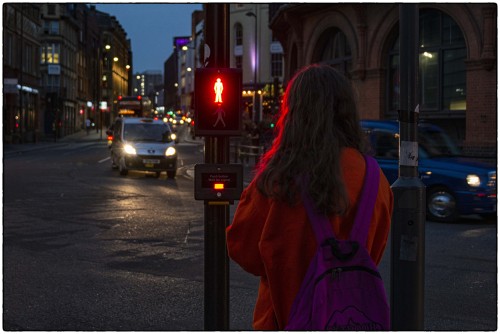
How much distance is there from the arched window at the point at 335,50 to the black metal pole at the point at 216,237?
25.7 m

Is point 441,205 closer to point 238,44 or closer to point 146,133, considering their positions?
point 146,133

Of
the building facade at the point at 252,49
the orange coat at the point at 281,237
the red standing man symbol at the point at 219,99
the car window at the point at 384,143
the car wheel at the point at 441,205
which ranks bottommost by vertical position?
the car wheel at the point at 441,205

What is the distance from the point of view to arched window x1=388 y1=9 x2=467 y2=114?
2512 centimetres

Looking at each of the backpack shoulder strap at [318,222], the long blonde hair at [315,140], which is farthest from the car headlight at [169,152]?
the backpack shoulder strap at [318,222]

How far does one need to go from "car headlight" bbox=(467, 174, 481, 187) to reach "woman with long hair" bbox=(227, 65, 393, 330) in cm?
1025

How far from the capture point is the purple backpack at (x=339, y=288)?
275 cm

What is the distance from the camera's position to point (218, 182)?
4461 mm

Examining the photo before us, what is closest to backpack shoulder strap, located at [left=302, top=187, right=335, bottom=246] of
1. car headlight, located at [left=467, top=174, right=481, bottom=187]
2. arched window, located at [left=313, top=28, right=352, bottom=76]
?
car headlight, located at [left=467, top=174, right=481, bottom=187]

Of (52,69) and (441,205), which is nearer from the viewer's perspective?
(441,205)

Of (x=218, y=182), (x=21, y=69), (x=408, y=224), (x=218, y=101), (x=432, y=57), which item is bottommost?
(x=408, y=224)

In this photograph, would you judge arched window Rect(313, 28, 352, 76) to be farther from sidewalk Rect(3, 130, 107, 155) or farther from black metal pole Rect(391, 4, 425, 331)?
black metal pole Rect(391, 4, 425, 331)

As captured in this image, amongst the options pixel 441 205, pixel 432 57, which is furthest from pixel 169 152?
pixel 441 205

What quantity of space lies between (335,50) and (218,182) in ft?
92.6

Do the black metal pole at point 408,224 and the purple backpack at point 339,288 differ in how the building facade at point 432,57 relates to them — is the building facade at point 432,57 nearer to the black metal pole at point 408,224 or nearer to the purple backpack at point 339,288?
the black metal pole at point 408,224
